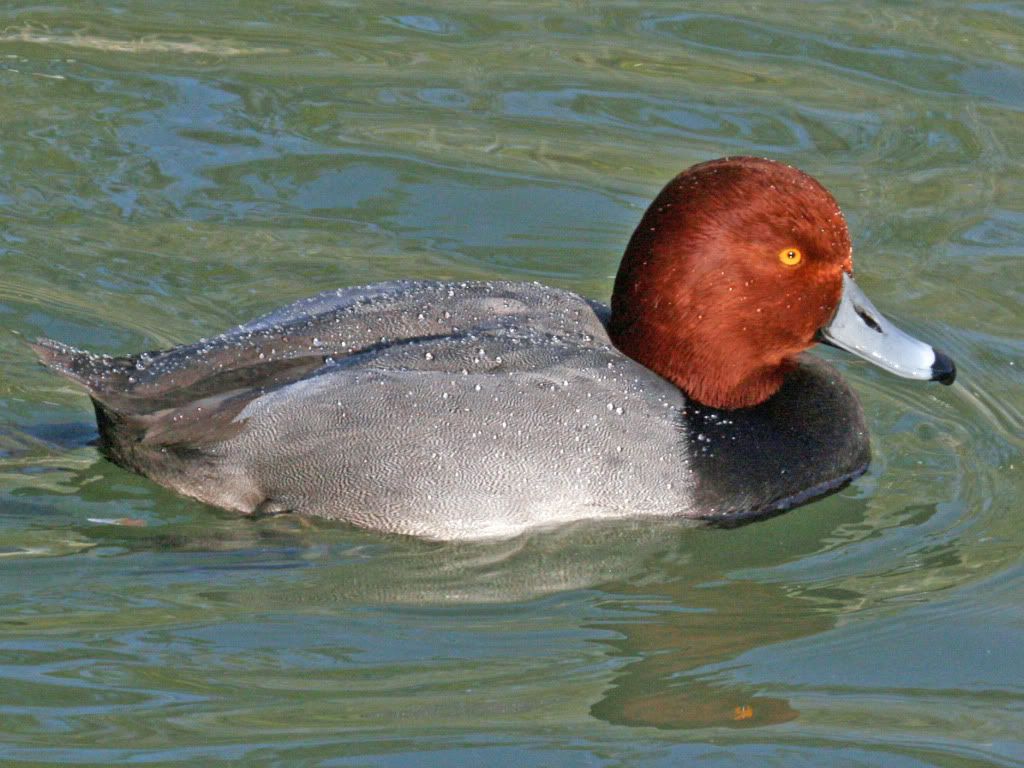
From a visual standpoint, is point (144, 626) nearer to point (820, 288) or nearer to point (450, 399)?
point (450, 399)

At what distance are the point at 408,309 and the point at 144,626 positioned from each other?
1320mm

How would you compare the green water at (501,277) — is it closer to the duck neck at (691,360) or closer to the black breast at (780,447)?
the black breast at (780,447)

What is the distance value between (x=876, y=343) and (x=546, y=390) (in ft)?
3.96

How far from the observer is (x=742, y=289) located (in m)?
5.31

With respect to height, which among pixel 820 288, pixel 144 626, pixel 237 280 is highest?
pixel 820 288

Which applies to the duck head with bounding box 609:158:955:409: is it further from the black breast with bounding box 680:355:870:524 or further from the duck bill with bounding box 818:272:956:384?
the black breast with bounding box 680:355:870:524

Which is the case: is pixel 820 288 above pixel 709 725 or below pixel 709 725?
above

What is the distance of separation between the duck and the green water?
0.13 meters

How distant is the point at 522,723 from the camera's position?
4.17 meters

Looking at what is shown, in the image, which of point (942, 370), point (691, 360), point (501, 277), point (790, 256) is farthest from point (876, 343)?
point (501, 277)

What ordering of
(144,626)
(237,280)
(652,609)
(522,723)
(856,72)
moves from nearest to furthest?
1. (522,723)
2. (144,626)
3. (652,609)
4. (237,280)
5. (856,72)

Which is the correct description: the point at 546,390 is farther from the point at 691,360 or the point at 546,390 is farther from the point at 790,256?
the point at 790,256

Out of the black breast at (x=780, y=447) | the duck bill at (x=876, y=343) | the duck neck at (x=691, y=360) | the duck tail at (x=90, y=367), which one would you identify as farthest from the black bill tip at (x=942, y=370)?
the duck tail at (x=90, y=367)

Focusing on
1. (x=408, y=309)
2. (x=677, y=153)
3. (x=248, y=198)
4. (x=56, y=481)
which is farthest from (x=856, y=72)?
(x=56, y=481)
